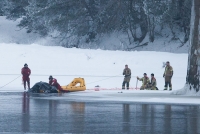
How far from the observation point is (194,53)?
2956 centimetres

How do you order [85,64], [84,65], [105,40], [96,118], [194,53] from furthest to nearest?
[105,40] → [85,64] → [84,65] → [194,53] → [96,118]

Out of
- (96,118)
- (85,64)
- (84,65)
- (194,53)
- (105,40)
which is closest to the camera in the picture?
(96,118)

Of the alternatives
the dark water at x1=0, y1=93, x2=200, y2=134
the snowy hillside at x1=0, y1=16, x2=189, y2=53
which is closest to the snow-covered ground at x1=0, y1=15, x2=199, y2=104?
the snowy hillside at x1=0, y1=16, x2=189, y2=53

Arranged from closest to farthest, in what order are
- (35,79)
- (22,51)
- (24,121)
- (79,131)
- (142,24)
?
(79,131) < (24,121) < (35,79) < (22,51) < (142,24)

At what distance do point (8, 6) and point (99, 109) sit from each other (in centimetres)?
4633

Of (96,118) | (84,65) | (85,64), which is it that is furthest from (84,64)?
(96,118)

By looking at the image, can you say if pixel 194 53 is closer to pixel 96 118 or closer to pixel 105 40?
pixel 96 118

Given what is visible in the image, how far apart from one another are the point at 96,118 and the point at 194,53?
39.3 ft

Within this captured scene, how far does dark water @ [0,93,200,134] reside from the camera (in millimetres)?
15758

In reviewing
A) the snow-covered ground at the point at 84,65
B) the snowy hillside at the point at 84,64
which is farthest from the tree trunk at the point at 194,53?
the snowy hillside at the point at 84,64

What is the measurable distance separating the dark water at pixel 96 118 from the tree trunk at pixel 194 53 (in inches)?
233

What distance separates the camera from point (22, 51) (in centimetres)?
4859

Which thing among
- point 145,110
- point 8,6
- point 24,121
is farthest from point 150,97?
point 8,6

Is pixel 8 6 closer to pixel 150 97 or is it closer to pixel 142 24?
pixel 142 24
